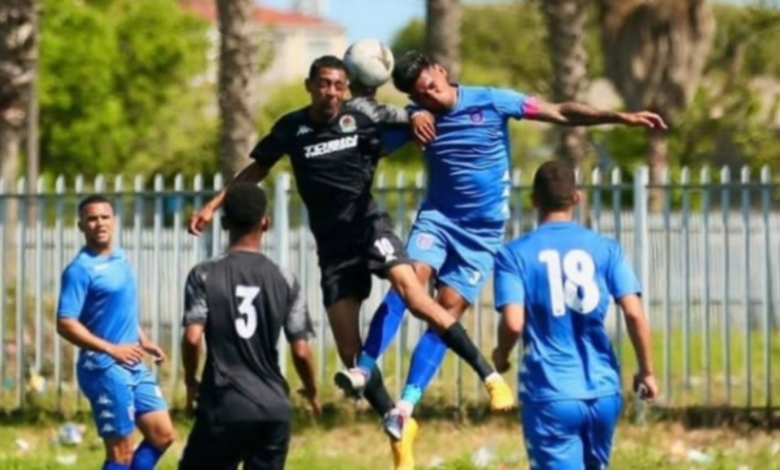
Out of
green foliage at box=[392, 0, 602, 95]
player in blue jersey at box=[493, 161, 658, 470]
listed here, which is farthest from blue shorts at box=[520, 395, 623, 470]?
green foliage at box=[392, 0, 602, 95]

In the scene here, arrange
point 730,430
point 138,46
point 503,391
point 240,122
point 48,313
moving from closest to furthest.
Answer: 1. point 503,391
2. point 730,430
3. point 48,313
4. point 240,122
5. point 138,46

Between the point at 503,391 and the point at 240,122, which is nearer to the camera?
the point at 503,391

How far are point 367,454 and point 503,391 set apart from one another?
17.8 feet

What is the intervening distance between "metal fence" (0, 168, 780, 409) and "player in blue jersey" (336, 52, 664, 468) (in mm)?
5280

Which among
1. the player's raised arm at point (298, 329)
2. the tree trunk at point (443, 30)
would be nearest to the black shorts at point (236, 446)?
Answer: the player's raised arm at point (298, 329)

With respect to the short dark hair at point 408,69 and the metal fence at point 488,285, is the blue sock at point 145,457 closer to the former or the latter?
the short dark hair at point 408,69

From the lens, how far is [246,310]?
1130 cm

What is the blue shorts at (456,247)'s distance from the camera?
47.1ft

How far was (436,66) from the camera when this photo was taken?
1418 cm

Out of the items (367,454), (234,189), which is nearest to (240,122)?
(367,454)

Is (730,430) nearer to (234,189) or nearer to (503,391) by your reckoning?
(503,391)

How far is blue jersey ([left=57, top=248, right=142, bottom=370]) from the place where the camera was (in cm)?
1410

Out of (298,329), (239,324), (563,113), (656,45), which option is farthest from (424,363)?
(656,45)

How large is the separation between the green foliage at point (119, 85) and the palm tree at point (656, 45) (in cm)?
1132
